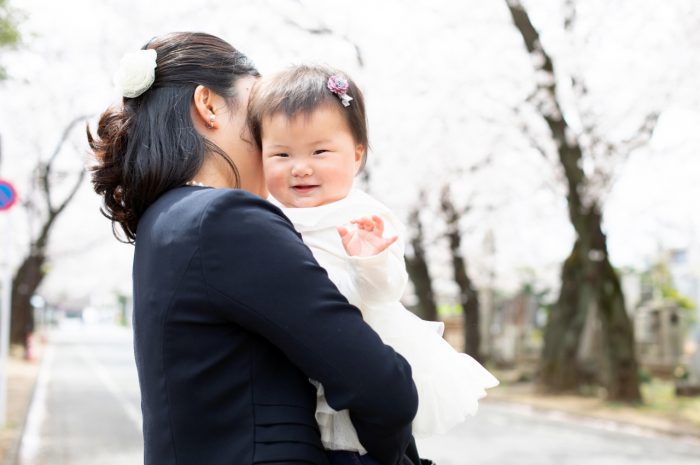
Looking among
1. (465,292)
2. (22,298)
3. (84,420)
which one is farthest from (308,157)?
(22,298)

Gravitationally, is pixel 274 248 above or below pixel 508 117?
below

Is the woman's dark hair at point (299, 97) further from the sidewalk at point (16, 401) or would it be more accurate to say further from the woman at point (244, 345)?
the sidewalk at point (16, 401)

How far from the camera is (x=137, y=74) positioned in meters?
1.83

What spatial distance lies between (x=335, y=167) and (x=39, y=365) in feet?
81.2

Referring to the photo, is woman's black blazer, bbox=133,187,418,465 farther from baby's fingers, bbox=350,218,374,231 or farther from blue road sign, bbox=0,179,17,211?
blue road sign, bbox=0,179,17,211

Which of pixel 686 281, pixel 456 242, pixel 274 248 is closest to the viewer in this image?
pixel 274 248

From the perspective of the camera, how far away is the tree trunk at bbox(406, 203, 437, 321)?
76.3 ft

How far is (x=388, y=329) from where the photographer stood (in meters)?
1.75

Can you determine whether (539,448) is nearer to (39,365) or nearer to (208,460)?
(208,460)

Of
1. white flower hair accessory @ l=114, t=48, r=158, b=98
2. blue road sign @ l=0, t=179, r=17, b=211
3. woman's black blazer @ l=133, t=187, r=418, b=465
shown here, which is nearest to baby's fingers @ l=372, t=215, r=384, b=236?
woman's black blazer @ l=133, t=187, r=418, b=465

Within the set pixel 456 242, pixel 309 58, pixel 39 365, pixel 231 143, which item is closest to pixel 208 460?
pixel 231 143

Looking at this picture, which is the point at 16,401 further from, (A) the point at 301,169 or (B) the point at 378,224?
(B) the point at 378,224

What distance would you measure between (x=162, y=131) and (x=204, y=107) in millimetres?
103

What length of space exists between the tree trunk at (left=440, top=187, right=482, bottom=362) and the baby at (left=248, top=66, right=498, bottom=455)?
20765 millimetres
